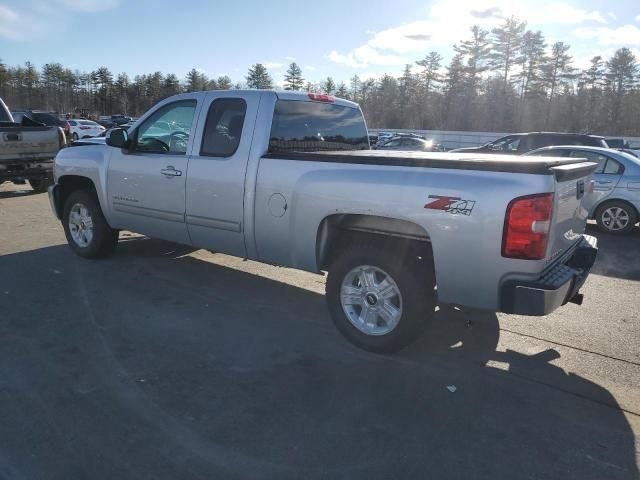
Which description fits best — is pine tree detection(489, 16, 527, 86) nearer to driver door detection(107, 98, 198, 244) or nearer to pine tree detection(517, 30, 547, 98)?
pine tree detection(517, 30, 547, 98)

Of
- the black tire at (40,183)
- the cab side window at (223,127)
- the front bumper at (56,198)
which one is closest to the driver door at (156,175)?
the cab side window at (223,127)

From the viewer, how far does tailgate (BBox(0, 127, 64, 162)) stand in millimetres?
10656

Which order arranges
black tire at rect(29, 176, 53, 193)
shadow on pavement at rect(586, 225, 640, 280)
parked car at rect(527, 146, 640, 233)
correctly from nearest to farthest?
shadow on pavement at rect(586, 225, 640, 280) → parked car at rect(527, 146, 640, 233) → black tire at rect(29, 176, 53, 193)

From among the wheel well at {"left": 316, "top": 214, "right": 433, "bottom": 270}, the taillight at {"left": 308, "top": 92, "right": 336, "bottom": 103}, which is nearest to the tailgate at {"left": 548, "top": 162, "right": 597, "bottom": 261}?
the wheel well at {"left": 316, "top": 214, "right": 433, "bottom": 270}

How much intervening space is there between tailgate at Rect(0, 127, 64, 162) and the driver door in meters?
6.43

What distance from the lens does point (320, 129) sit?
204 inches

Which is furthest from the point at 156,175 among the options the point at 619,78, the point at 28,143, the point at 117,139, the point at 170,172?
the point at 619,78

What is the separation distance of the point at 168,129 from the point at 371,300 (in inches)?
119

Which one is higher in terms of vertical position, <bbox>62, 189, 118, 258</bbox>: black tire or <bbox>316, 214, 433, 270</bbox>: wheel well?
<bbox>316, 214, 433, 270</bbox>: wheel well

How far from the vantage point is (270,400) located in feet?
10.8

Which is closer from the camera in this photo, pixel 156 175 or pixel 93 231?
pixel 156 175

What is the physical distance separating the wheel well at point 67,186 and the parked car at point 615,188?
824 cm

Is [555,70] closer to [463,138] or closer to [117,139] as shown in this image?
[463,138]

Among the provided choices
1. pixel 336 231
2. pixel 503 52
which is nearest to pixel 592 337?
pixel 336 231
